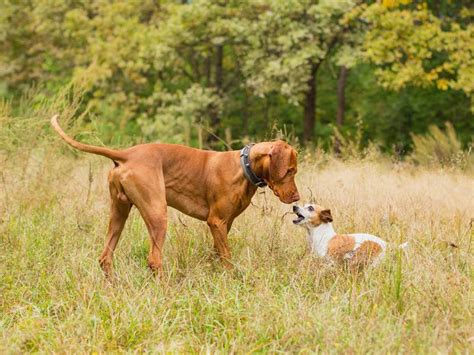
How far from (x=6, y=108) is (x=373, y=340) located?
5938 mm

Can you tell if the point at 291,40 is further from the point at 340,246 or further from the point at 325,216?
the point at 340,246

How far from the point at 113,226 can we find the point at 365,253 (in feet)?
6.63

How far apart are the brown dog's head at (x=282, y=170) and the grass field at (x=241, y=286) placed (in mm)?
556

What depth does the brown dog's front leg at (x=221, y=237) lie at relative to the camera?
536cm

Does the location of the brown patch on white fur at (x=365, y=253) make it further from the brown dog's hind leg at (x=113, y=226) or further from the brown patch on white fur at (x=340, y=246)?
the brown dog's hind leg at (x=113, y=226)

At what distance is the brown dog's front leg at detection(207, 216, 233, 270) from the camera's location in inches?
211

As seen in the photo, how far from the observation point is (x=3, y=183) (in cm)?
753

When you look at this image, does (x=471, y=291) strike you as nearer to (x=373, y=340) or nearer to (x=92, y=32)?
(x=373, y=340)

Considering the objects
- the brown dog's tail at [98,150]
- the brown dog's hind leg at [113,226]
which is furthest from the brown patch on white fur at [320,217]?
the brown dog's tail at [98,150]

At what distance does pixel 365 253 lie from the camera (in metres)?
5.43

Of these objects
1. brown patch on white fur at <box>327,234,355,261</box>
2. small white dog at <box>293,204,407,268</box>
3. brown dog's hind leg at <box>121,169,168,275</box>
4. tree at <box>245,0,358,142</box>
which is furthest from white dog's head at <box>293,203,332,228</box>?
tree at <box>245,0,358,142</box>

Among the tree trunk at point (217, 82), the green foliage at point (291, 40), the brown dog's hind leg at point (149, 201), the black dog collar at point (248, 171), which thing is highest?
the black dog collar at point (248, 171)

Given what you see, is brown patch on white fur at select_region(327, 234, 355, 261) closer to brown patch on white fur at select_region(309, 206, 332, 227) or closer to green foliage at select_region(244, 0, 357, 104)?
brown patch on white fur at select_region(309, 206, 332, 227)

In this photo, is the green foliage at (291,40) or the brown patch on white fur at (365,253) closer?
the brown patch on white fur at (365,253)
